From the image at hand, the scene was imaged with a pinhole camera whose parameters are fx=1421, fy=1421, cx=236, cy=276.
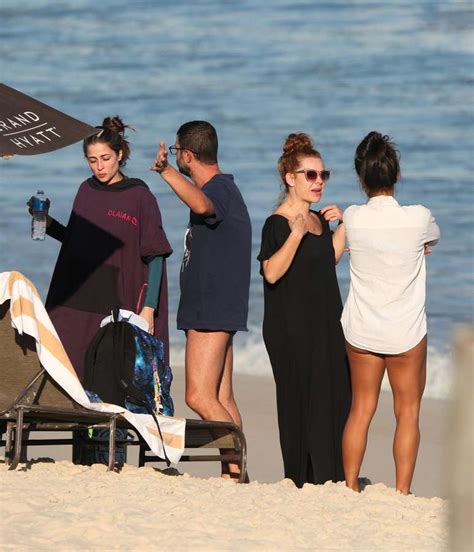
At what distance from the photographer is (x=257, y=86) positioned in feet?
84.8

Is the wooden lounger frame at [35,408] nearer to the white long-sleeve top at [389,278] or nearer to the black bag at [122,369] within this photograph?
the black bag at [122,369]

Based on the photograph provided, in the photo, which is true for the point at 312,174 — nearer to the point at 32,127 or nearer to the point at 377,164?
the point at 377,164

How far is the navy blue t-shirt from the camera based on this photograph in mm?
6238

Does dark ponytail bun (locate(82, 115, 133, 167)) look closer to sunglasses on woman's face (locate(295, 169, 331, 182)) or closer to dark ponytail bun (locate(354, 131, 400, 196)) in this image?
sunglasses on woman's face (locate(295, 169, 331, 182))

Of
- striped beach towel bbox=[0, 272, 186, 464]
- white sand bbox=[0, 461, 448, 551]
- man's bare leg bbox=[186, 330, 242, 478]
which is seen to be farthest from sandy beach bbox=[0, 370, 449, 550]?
man's bare leg bbox=[186, 330, 242, 478]

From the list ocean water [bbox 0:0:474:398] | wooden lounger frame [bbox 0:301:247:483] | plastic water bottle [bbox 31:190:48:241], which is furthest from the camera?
ocean water [bbox 0:0:474:398]

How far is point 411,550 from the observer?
4582mm

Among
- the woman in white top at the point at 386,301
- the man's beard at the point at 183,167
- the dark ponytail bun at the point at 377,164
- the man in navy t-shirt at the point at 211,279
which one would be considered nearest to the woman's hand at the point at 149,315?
the man in navy t-shirt at the point at 211,279

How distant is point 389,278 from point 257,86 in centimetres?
2046

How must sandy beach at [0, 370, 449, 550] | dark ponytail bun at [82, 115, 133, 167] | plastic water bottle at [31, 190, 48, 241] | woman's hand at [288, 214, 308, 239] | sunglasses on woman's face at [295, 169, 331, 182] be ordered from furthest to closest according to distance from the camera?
plastic water bottle at [31, 190, 48, 241]
dark ponytail bun at [82, 115, 133, 167]
sunglasses on woman's face at [295, 169, 331, 182]
woman's hand at [288, 214, 308, 239]
sandy beach at [0, 370, 449, 550]

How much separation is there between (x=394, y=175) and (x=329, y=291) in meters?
0.66

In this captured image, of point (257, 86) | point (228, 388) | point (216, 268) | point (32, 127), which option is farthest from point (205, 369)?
point (257, 86)

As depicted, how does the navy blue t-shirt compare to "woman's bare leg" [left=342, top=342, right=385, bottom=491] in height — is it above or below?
above

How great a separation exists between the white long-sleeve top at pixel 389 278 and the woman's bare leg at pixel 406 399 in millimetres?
69
